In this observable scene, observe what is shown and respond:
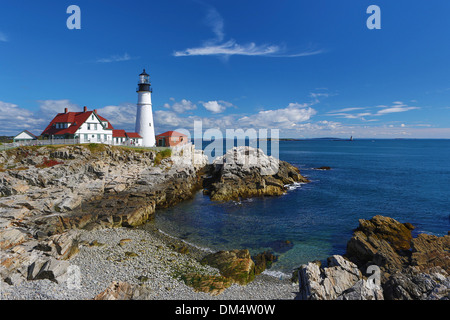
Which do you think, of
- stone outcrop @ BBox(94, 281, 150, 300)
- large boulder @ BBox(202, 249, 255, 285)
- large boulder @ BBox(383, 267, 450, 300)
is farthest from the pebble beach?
large boulder @ BBox(383, 267, 450, 300)

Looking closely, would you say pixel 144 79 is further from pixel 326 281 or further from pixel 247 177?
pixel 326 281

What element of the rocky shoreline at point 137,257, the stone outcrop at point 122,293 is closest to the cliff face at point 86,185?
the rocky shoreline at point 137,257

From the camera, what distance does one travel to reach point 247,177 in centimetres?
4038

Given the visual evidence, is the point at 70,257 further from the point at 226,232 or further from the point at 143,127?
the point at 143,127

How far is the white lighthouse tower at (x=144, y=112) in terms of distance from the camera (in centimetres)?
4999

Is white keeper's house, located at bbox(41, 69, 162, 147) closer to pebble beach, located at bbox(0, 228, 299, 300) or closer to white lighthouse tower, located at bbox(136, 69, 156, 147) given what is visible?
white lighthouse tower, located at bbox(136, 69, 156, 147)

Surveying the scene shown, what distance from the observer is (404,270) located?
→ 13938mm

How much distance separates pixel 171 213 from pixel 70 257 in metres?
13.3

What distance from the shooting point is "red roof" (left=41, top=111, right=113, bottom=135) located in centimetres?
4503

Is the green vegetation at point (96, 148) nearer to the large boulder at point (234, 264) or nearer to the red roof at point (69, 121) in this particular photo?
the red roof at point (69, 121)

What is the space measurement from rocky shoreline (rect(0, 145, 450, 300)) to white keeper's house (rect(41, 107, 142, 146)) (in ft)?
42.0

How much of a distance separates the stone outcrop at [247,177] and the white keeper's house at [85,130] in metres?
21.8
